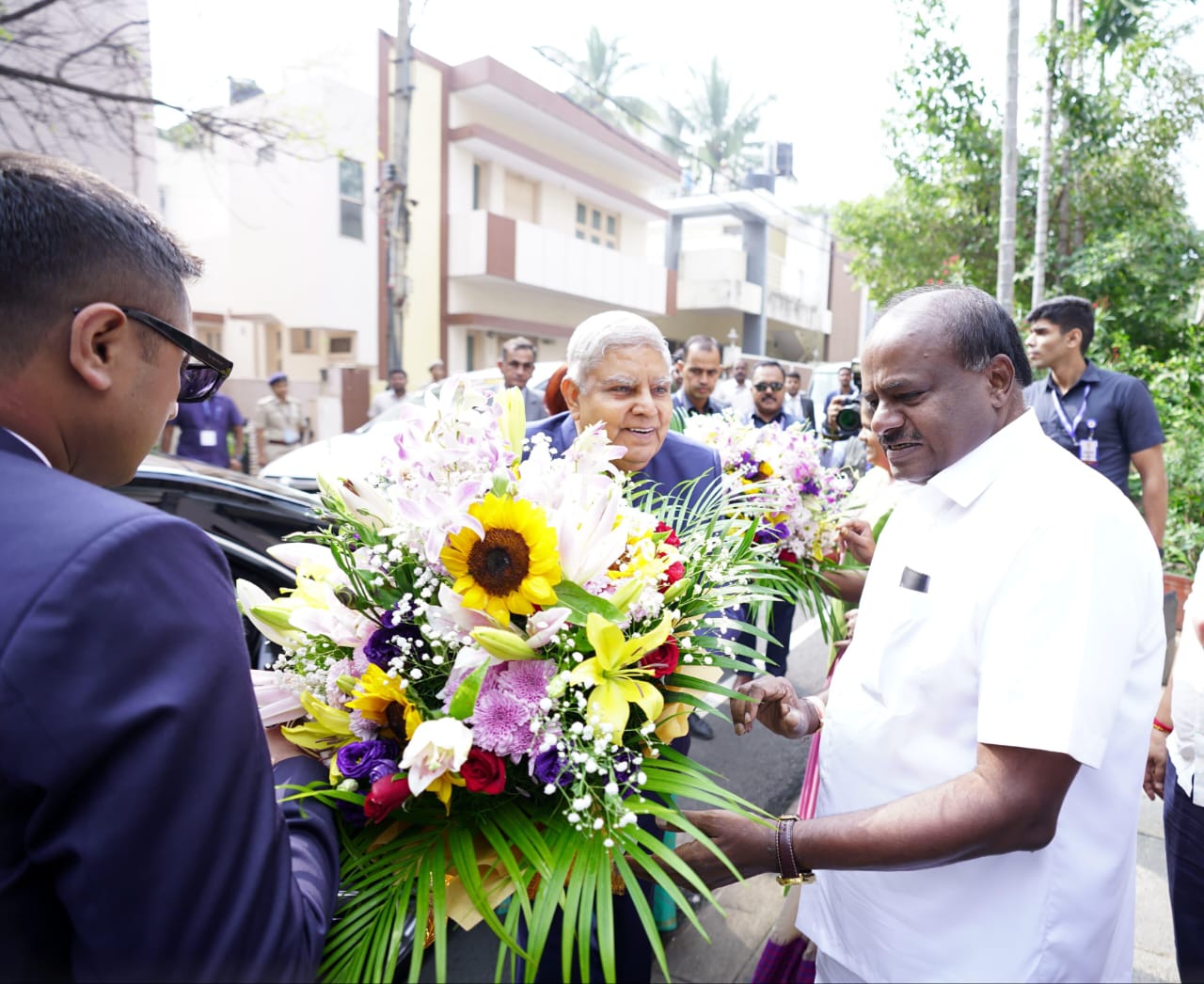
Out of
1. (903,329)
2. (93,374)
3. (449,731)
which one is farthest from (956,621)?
(93,374)

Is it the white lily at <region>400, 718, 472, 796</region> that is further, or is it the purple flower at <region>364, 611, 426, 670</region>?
the purple flower at <region>364, 611, 426, 670</region>

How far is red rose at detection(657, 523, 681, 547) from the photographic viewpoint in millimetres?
1670

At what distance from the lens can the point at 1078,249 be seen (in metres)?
10.4

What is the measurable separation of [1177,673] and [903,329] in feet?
3.94

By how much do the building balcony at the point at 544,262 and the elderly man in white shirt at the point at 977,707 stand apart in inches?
700

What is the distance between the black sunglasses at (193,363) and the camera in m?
1.12

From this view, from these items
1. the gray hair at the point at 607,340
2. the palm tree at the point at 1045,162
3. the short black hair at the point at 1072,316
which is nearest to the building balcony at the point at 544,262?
the palm tree at the point at 1045,162

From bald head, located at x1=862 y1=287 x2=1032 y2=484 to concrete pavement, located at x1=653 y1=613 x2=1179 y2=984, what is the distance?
5.12ft

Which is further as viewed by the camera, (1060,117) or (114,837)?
(1060,117)

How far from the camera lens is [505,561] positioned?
135 centimetres

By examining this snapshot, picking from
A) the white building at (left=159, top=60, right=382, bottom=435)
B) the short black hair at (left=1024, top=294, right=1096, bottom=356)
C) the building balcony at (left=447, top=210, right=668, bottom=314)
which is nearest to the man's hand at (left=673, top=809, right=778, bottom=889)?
the short black hair at (left=1024, top=294, right=1096, bottom=356)

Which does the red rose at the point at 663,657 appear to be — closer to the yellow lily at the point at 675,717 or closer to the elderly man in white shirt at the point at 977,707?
the yellow lily at the point at 675,717

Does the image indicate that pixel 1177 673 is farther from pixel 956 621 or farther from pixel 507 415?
pixel 507 415

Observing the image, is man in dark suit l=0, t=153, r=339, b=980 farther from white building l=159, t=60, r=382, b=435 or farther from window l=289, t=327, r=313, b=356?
window l=289, t=327, r=313, b=356
